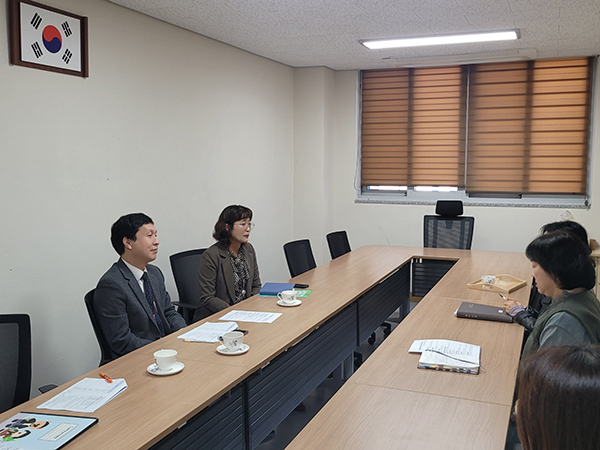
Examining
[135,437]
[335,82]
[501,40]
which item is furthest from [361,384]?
[335,82]

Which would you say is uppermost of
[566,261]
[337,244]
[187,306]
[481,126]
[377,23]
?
[377,23]

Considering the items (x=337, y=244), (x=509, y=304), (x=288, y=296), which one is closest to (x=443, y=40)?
(x=337, y=244)

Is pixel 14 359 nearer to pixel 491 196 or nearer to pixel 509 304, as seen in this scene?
pixel 509 304

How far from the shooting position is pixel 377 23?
4.44 meters

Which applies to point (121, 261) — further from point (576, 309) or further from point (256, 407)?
point (576, 309)

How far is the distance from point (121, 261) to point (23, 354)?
0.73m

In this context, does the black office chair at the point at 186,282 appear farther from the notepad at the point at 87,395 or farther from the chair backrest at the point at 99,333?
the notepad at the point at 87,395

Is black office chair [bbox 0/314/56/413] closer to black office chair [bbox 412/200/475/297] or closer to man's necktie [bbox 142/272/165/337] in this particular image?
man's necktie [bbox 142/272/165/337]

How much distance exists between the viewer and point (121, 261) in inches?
112

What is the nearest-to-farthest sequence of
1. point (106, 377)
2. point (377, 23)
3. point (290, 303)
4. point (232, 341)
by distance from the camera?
point (106, 377), point (232, 341), point (290, 303), point (377, 23)

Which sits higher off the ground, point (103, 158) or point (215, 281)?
point (103, 158)

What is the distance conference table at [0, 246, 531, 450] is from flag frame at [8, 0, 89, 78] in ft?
6.40

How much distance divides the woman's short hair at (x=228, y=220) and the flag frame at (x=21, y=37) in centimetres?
137

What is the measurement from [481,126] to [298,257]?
3.22 metres
